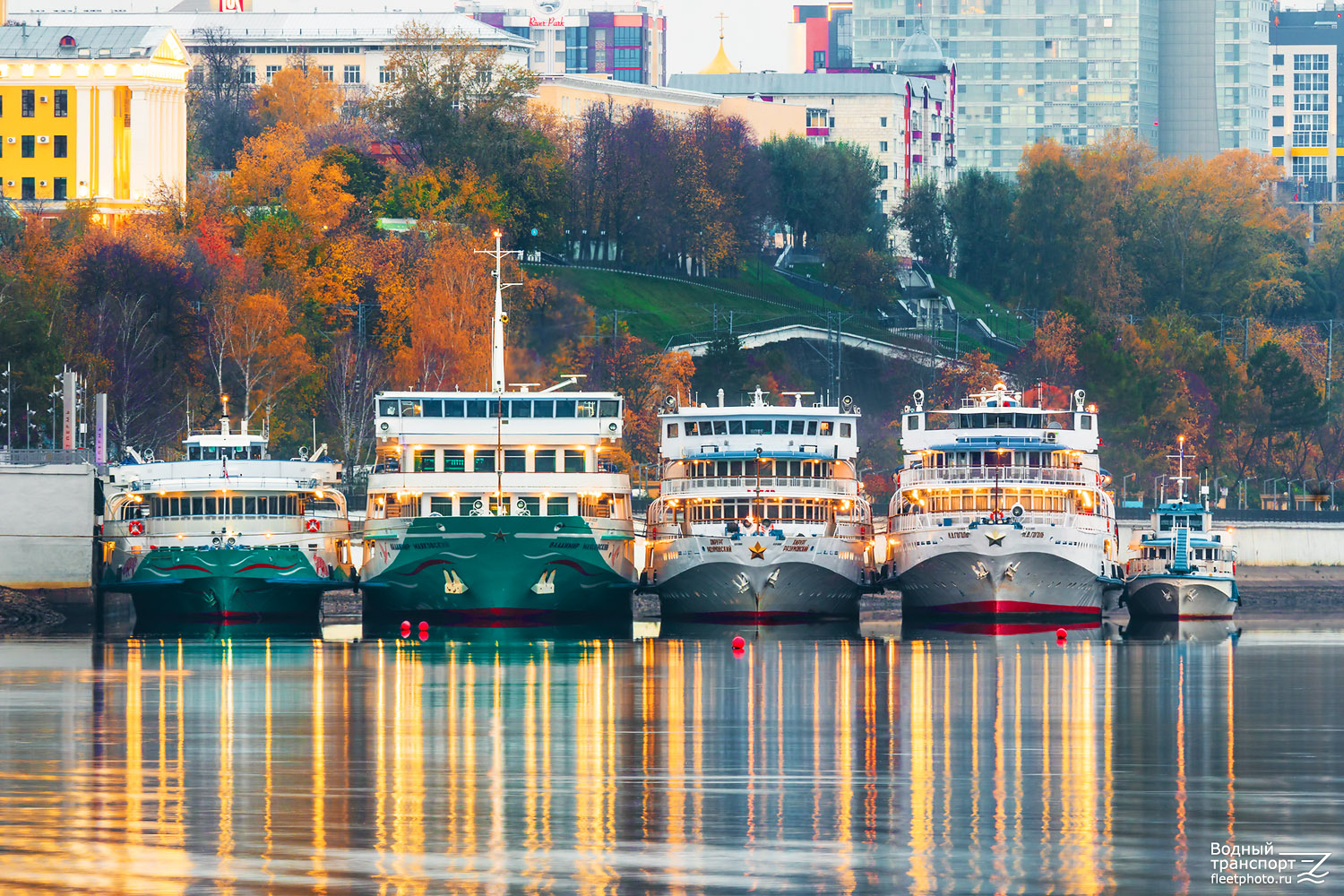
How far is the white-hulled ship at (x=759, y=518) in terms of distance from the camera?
11794 cm

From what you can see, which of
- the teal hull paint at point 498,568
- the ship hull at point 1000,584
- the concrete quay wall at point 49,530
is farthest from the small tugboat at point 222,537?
the ship hull at point 1000,584

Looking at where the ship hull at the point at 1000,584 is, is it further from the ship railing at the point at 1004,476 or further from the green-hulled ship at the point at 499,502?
the green-hulled ship at the point at 499,502

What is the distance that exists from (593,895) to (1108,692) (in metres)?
40.7

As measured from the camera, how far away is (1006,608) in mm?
119938

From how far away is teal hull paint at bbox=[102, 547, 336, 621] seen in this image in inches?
4636

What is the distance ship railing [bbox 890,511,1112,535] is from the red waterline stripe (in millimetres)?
3442

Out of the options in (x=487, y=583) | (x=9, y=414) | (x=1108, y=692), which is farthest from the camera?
(x=9, y=414)

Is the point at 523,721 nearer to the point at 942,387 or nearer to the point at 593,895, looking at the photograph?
the point at 593,895

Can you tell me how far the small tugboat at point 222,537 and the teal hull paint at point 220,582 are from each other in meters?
0.04

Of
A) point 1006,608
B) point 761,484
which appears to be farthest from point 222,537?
point 1006,608

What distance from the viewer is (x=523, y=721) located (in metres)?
68.5

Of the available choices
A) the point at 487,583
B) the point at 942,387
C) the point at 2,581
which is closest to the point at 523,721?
the point at 487,583

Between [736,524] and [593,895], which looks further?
[736,524]

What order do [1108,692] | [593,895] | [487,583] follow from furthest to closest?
[487,583] → [1108,692] → [593,895]
